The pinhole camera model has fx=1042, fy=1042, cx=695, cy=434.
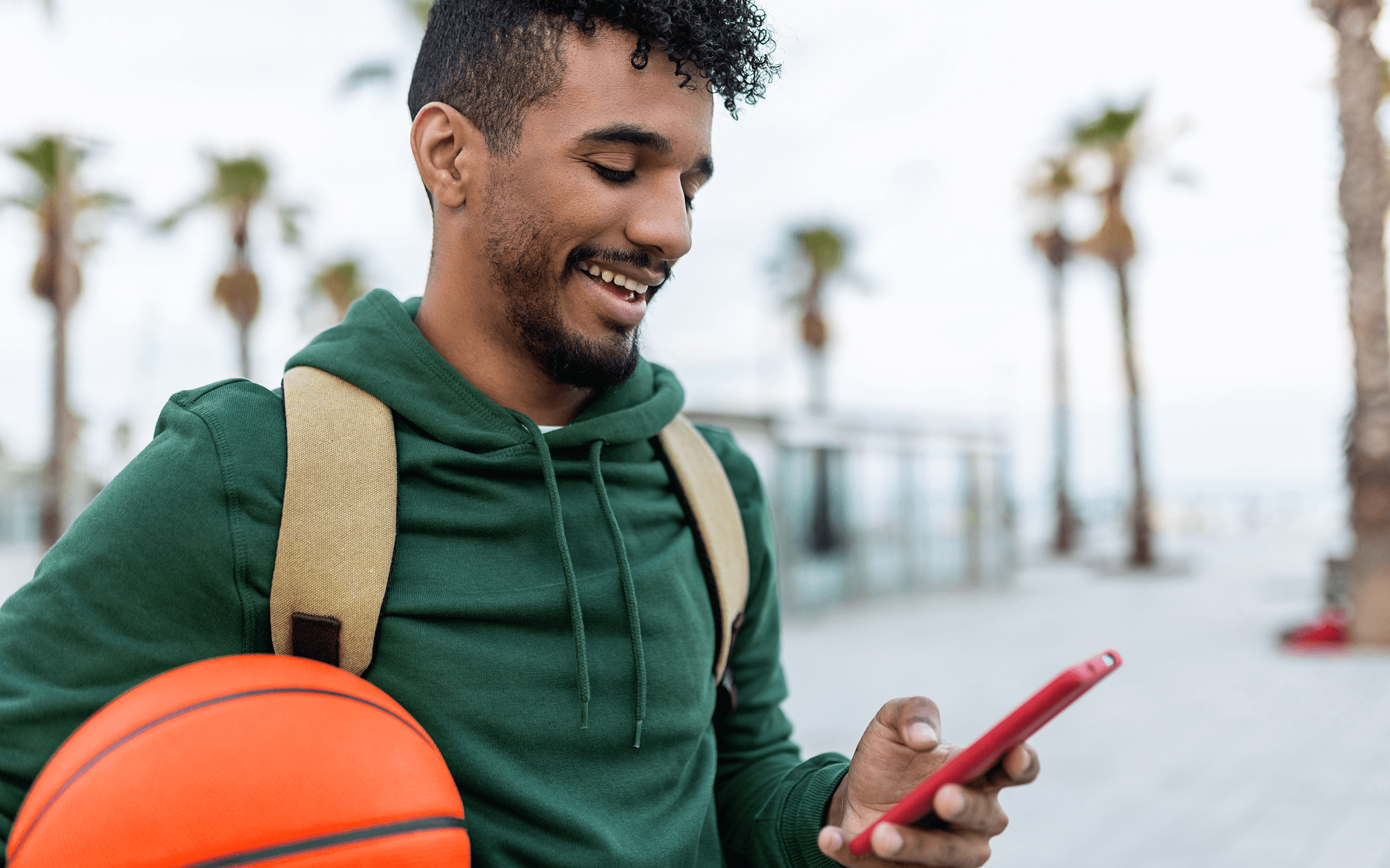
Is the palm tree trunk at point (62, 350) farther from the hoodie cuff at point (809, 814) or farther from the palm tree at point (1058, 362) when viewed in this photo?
the palm tree at point (1058, 362)

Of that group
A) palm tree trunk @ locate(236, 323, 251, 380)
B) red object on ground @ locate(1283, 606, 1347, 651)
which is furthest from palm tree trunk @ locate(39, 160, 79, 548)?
red object on ground @ locate(1283, 606, 1347, 651)

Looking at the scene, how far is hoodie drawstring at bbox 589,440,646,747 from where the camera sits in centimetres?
160

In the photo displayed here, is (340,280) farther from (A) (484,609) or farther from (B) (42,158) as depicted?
(A) (484,609)

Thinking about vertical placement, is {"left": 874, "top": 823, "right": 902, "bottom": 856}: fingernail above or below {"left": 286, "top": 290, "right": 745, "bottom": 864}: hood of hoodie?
below

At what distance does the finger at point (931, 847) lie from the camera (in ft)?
4.02

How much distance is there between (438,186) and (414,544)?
1.92 feet

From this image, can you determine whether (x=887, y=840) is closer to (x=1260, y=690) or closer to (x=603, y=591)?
(x=603, y=591)

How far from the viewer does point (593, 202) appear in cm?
153

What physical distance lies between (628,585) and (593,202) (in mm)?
591

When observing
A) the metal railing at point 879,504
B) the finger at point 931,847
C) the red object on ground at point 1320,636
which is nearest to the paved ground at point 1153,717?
the red object on ground at point 1320,636

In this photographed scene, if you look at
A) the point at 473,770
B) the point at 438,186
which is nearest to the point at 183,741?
the point at 473,770

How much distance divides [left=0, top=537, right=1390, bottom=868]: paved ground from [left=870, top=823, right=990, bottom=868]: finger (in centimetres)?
434

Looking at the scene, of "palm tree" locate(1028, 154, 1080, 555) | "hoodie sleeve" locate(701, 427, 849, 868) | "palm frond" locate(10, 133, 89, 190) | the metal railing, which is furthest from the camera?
"palm tree" locate(1028, 154, 1080, 555)

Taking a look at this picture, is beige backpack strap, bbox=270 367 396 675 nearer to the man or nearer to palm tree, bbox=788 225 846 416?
the man
